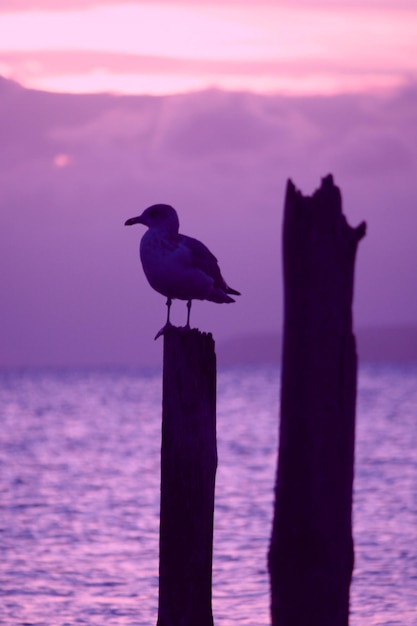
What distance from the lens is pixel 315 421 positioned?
592 cm

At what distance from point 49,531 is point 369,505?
32.1 feet

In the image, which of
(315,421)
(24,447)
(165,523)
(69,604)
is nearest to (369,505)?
(69,604)

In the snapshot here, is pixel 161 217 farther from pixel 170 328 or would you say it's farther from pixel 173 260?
pixel 170 328

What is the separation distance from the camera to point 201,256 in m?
9.45

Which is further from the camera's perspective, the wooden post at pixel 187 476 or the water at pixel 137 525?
the water at pixel 137 525

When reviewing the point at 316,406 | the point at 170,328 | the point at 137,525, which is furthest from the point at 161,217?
the point at 137,525

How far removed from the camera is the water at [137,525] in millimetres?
19031

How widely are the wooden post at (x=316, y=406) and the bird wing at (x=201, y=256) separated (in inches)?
134

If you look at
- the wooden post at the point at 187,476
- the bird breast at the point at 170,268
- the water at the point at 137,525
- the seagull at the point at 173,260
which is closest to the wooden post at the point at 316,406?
the wooden post at the point at 187,476

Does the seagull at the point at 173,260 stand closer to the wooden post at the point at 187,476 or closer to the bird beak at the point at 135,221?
the bird beak at the point at 135,221

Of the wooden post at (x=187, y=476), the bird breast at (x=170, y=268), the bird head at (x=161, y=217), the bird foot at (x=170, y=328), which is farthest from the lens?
the bird head at (x=161, y=217)

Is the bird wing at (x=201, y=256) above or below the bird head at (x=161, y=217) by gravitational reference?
below

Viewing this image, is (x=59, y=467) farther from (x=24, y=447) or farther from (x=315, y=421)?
(x=315, y=421)

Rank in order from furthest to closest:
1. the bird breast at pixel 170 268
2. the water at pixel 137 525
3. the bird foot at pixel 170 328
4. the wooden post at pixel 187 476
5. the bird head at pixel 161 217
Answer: the water at pixel 137 525
the bird head at pixel 161 217
the bird breast at pixel 170 268
the bird foot at pixel 170 328
the wooden post at pixel 187 476
